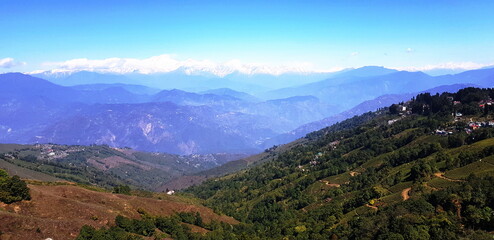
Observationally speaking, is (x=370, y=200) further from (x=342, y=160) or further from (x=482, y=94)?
(x=482, y=94)

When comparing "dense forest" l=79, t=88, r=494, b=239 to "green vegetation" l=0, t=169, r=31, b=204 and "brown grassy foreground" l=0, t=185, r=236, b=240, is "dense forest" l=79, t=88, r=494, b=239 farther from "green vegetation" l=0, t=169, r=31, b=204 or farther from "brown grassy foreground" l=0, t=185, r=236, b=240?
"green vegetation" l=0, t=169, r=31, b=204

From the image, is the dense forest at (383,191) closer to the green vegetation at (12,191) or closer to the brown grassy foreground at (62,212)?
the brown grassy foreground at (62,212)

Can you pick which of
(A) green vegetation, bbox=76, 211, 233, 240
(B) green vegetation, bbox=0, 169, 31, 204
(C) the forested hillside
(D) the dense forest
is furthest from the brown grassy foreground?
(C) the forested hillside

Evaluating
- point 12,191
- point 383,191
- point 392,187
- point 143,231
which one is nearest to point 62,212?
point 12,191

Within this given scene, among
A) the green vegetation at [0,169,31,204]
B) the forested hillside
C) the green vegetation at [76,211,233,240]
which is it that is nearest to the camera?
the green vegetation at [76,211,233,240]

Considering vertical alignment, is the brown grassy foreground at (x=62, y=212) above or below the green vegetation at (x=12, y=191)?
below

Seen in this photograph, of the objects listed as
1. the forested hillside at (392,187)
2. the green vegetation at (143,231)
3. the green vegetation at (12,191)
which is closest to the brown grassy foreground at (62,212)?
the green vegetation at (12,191)
